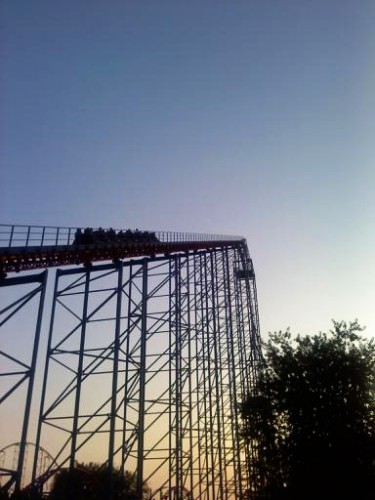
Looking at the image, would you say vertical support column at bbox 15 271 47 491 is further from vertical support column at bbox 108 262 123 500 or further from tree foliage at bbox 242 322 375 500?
tree foliage at bbox 242 322 375 500

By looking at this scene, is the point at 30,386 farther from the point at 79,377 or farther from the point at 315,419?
the point at 315,419

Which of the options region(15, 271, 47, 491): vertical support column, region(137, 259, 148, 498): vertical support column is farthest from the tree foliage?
region(15, 271, 47, 491): vertical support column

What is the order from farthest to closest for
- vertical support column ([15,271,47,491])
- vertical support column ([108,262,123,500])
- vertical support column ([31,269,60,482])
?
vertical support column ([108,262,123,500]) → vertical support column ([31,269,60,482]) → vertical support column ([15,271,47,491])

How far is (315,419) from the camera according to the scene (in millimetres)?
11422

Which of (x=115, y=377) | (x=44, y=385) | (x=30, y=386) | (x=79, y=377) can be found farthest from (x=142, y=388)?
(x=30, y=386)

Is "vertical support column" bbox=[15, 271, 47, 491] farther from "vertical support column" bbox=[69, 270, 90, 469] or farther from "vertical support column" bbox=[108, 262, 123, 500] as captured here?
"vertical support column" bbox=[108, 262, 123, 500]

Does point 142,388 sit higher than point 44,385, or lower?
higher

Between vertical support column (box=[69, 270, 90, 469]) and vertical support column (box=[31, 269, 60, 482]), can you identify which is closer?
vertical support column (box=[31, 269, 60, 482])

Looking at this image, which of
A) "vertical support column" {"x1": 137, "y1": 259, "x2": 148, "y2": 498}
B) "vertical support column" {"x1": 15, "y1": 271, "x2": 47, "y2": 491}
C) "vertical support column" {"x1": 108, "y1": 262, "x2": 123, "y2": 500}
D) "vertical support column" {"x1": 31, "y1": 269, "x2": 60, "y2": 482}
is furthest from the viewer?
"vertical support column" {"x1": 137, "y1": 259, "x2": 148, "y2": 498}

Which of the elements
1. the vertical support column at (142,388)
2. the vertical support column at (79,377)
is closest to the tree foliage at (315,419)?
the vertical support column at (142,388)

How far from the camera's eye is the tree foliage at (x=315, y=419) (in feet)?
34.5

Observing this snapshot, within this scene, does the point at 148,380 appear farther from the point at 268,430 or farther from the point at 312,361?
the point at 312,361

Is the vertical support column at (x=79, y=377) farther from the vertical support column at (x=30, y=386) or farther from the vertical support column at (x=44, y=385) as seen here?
the vertical support column at (x=30, y=386)

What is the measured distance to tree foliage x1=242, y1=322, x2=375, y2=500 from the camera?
34.5ft
